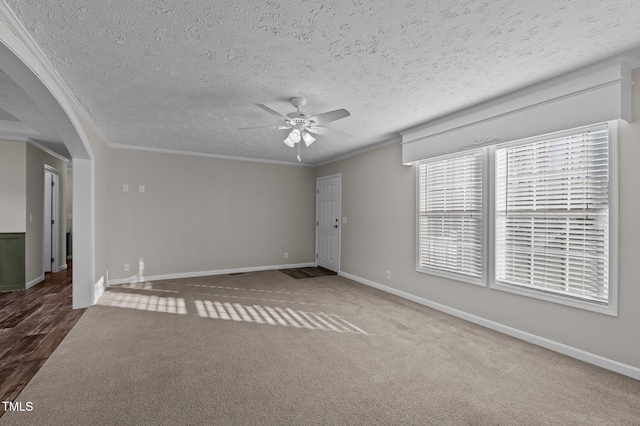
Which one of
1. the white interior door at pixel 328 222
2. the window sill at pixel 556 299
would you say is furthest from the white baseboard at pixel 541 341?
the white interior door at pixel 328 222

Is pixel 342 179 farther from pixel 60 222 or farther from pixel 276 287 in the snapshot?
pixel 60 222

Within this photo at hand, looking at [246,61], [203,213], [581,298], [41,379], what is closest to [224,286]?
[203,213]

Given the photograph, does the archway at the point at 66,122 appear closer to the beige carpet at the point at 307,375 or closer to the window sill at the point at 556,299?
the beige carpet at the point at 307,375

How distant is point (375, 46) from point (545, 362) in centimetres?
291

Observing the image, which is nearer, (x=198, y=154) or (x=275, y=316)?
(x=275, y=316)

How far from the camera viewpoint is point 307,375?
2.35 meters

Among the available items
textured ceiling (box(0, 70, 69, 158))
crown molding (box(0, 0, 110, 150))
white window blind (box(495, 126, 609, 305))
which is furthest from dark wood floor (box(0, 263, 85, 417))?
white window blind (box(495, 126, 609, 305))

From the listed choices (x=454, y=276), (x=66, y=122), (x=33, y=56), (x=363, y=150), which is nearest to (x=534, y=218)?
(x=454, y=276)

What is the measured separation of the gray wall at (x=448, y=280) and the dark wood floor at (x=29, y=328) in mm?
4093

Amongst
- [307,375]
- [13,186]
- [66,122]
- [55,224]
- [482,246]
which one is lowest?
[307,375]

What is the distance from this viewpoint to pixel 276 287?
507 cm

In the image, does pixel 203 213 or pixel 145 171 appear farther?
pixel 203 213

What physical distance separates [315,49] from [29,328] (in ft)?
13.2

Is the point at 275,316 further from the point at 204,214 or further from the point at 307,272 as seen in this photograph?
the point at 204,214
